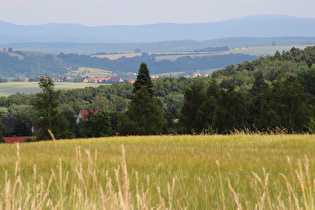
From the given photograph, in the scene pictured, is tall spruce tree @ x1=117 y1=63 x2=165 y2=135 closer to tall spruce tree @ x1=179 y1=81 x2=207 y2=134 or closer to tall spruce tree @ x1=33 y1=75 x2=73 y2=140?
tall spruce tree @ x1=179 y1=81 x2=207 y2=134

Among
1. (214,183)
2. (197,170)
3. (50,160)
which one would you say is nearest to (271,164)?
(197,170)

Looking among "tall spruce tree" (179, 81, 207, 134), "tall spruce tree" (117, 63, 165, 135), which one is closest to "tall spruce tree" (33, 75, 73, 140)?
"tall spruce tree" (117, 63, 165, 135)

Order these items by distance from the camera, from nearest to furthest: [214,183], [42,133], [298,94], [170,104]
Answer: [214,183] → [42,133] → [298,94] → [170,104]

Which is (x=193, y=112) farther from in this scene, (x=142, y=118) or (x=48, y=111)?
(x=48, y=111)

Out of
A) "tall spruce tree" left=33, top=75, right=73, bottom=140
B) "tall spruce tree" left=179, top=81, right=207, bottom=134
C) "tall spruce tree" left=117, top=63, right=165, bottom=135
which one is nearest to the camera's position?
"tall spruce tree" left=33, top=75, right=73, bottom=140

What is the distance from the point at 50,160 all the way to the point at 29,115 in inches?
6880

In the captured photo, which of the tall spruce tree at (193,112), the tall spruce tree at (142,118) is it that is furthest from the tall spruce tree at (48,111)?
the tall spruce tree at (193,112)

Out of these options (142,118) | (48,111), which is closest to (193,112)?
(142,118)

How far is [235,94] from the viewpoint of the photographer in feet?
222

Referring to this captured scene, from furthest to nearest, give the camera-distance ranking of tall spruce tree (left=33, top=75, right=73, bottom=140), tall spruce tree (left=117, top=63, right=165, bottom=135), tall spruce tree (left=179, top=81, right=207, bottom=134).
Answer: tall spruce tree (left=179, top=81, right=207, bottom=134) < tall spruce tree (left=117, top=63, right=165, bottom=135) < tall spruce tree (left=33, top=75, right=73, bottom=140)

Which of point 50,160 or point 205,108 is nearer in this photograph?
point 50,160

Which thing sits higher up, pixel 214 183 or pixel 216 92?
pixel 214 183

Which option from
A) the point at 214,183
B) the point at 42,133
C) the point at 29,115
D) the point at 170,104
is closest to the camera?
the point at 214,183

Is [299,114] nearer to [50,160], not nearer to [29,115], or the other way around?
[50,160]
